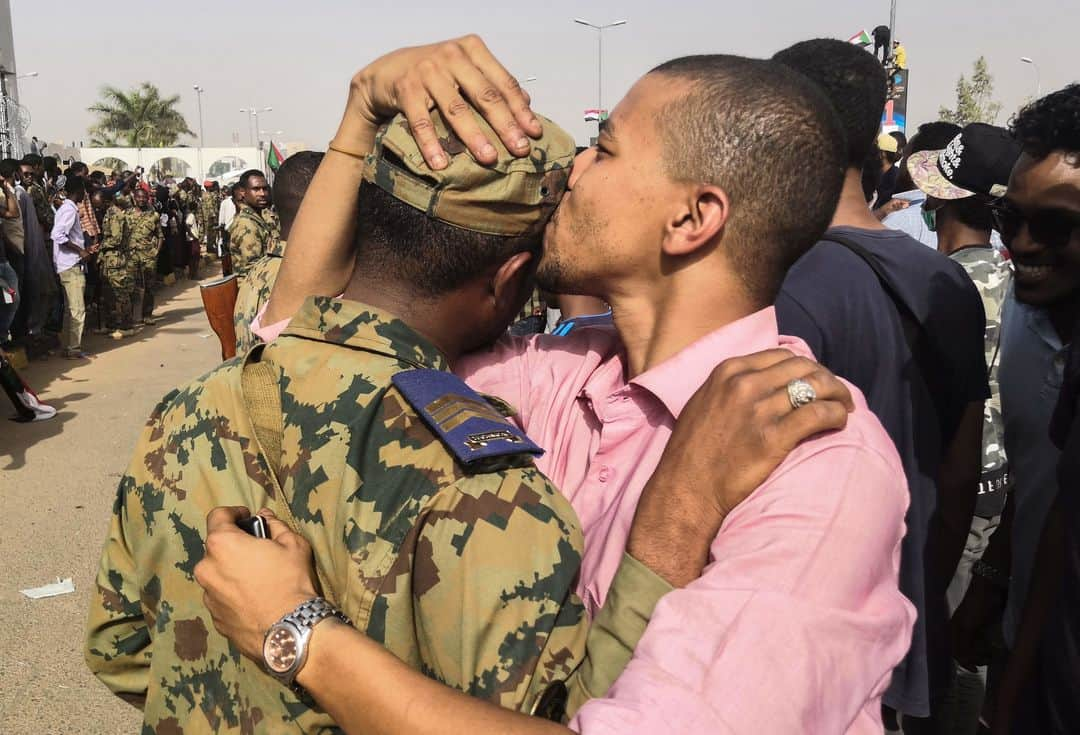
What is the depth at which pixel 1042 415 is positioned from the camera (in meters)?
2.40

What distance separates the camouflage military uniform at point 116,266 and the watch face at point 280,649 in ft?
40.6

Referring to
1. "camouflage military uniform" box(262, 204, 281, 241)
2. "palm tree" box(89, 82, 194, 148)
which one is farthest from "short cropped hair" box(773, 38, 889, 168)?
"palm tree" box(89, 82, 194, 148)

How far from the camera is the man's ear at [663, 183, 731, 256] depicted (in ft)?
4.89

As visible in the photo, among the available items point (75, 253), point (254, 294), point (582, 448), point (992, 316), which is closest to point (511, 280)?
point (582, 448)

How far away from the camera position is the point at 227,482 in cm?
141

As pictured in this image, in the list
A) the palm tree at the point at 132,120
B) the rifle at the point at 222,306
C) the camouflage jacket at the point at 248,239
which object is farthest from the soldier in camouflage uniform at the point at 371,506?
the palm tree at the point at 132,120

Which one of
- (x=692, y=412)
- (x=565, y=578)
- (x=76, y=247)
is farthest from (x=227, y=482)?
(x=76, y=247)

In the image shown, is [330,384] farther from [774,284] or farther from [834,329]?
[834,329]

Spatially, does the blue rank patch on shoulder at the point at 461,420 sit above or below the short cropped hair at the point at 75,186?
above

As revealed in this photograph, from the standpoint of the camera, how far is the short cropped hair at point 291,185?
4852 mm

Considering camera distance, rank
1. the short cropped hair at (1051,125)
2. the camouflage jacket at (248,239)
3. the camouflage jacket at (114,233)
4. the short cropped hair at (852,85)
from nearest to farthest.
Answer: the short cropped hair at (1051,125), the short cropped hair at (852,85), the camouflage jacket at (248,239), the camouflage jacket at (114,233)

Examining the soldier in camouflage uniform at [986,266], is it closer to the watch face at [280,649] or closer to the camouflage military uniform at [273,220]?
the watch face at [280,649]

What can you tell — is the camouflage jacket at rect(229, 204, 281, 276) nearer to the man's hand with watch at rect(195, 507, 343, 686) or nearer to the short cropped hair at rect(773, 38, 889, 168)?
the short cropped hair at rect(773, 38, 889, 168)

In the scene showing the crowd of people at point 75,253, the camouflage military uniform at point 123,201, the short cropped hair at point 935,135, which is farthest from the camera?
the camouflage military uniform at point 123,201
